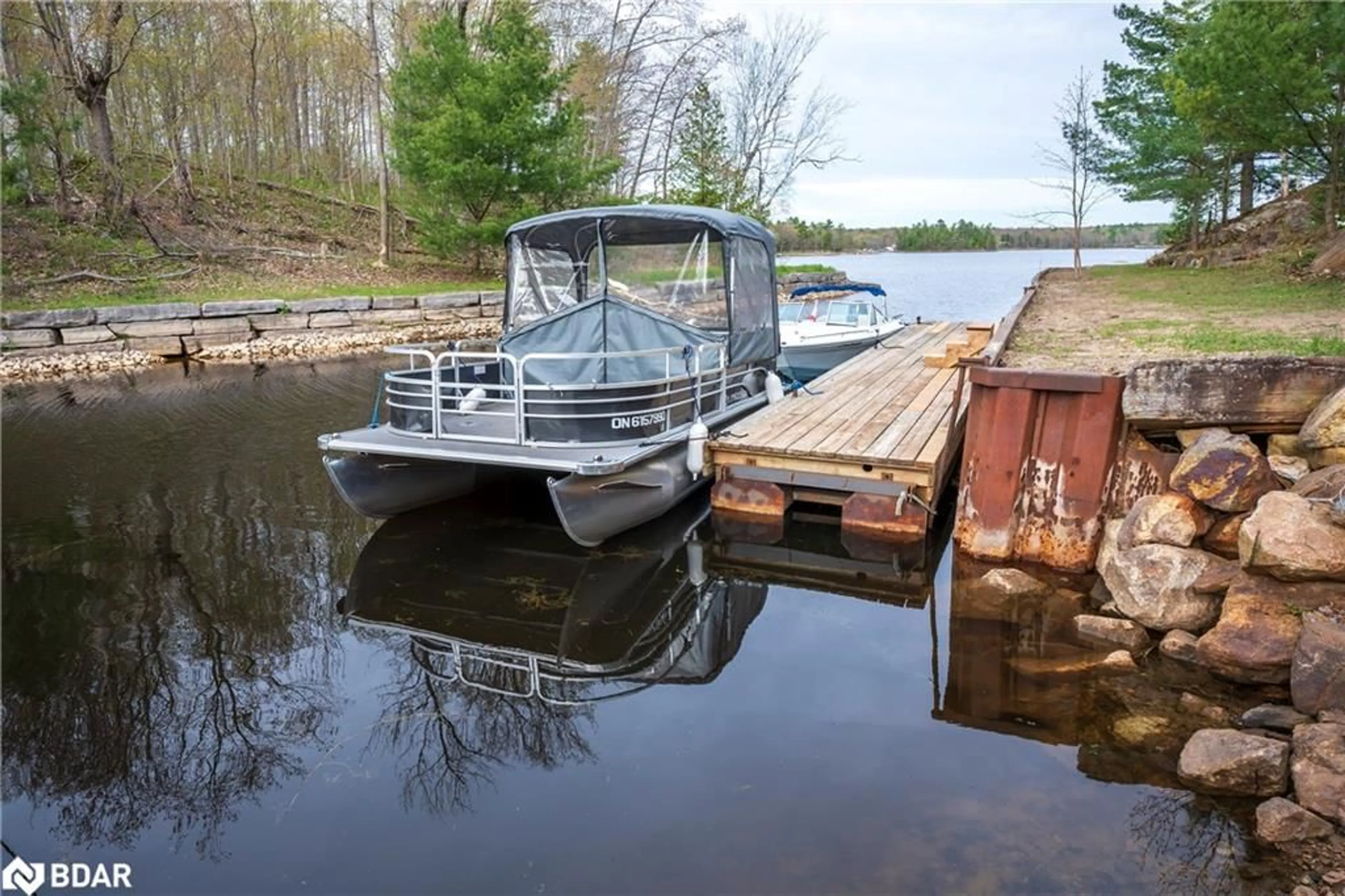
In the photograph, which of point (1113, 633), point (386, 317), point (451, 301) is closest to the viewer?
point (1113, 633)

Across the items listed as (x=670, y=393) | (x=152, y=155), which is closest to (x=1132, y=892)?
(x=670, y=393)

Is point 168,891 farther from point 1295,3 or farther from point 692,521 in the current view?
point 1295,3

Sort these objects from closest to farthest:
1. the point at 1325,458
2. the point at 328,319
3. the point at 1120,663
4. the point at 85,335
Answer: the point at 1120,663 → the point at 1325,458 → the point at 85,335 → the point at 328,319

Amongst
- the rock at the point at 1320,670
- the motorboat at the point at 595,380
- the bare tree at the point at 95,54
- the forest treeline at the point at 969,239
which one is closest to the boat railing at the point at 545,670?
the motorboat at the point at 595,380

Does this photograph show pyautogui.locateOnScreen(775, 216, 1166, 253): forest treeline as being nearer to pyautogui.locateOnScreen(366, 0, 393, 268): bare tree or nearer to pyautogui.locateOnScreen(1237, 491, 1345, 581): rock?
pyautogui.locateOnScreen(366, 0, 393, 268): bare tree

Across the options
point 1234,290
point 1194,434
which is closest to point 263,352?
point 1194,434

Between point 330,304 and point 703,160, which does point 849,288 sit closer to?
point 330,304

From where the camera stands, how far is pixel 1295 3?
11.3 metres

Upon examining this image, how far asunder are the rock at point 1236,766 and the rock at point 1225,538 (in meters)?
1.54

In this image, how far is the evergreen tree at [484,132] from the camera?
19594 mm

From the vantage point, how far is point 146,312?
591 inches

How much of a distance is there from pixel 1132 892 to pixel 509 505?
5430 mm

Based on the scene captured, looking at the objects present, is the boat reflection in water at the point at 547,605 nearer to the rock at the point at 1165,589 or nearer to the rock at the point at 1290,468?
the rock at the point at 1165,589

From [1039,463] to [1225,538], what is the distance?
112 centimetres
